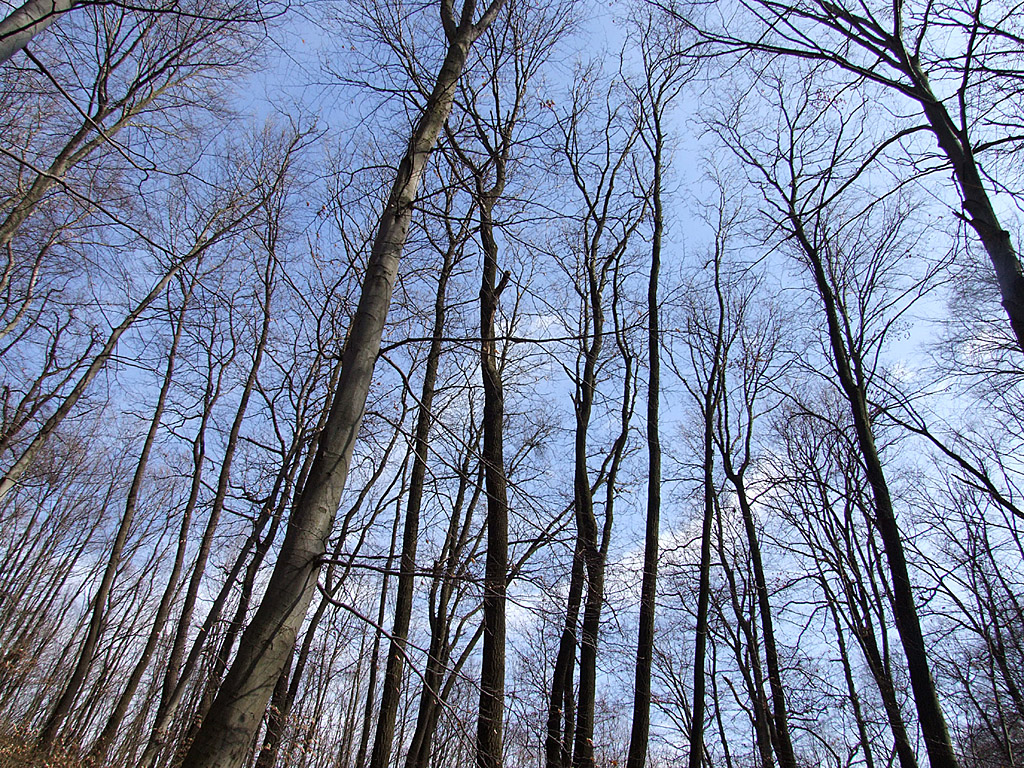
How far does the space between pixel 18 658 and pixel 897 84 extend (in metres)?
23.8

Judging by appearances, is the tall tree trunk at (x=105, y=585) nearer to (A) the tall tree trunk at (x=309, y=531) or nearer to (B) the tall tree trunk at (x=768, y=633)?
(A) the tall tree trunk at (x=309, y=531)

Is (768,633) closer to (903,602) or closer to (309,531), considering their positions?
(903,602)

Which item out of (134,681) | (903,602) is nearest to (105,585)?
(134,681)

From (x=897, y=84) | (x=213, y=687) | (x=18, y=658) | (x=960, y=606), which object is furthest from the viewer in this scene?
(x=18, y=658)

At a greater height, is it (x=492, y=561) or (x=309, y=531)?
(x=492, y=561)

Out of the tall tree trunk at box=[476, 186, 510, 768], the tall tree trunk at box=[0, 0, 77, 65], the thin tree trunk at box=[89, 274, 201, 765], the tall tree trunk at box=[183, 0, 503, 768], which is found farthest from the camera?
the thin tree trunk at box=[89, 274, 201, 765]

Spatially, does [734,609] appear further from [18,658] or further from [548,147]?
[18,658]

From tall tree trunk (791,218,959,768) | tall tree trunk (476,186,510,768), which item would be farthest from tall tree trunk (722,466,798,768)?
tall tree trunk (476,186,510,768)

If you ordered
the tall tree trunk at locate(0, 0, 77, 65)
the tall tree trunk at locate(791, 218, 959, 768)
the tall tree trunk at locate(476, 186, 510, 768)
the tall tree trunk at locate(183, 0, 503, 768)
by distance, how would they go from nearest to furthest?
the tall tree trunk at locate(183, 0, 503, 768) < the tall tree trunk at locate(0, 0, 77, 65) < the tall tree trunk at locate(476, 186, 510, 768) < the tall tree trunk at locate(791, 218, 959, 768)

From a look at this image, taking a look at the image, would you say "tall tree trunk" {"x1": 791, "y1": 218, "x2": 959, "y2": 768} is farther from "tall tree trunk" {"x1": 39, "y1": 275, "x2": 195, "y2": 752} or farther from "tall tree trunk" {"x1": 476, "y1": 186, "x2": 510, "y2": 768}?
"tall tree trunk" {"x1": 39, "y1": 275, "x2": 195, "y2": 752}

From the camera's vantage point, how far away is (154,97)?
8523 mm

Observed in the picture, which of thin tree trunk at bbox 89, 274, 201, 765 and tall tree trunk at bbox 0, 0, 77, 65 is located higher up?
tall tree trunk at bbox 0, 0, 77, 65

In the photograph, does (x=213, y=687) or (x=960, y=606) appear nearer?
(x=213, y=687)

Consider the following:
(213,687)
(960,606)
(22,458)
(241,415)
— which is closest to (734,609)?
(960,606)
